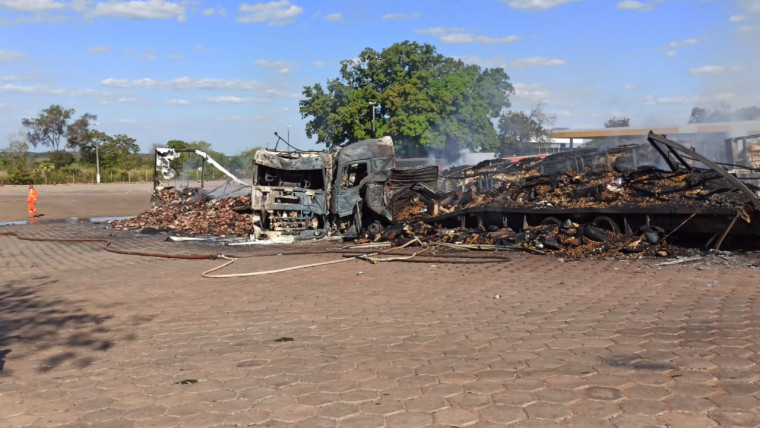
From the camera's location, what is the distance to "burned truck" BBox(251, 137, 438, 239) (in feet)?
55.0

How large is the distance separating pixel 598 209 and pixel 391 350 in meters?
8.27

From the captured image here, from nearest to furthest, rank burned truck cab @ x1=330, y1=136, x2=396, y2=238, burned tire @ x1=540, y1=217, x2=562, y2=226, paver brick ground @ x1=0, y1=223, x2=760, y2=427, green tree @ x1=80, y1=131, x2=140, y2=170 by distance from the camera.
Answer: paver brick ground @ x1=0, y1=223, x2=760, y2=427 → burned tire @ x1=540, y1=217, x2=562, y2=226 → burned truck cab @ x1=330, y1=136, x2=396, y2=238 → green tree @ x1=80, y1=131, x2=140, y2=170

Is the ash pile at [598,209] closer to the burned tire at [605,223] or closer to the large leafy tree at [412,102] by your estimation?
the burned tire at [605,223]

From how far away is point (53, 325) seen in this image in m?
7.05

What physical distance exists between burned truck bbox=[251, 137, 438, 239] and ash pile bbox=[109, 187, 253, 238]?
6.65 ft

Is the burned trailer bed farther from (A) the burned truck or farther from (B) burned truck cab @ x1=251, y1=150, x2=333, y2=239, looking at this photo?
(B) burned truck cab @ x1=251, y1=150, x2=333, y2=239

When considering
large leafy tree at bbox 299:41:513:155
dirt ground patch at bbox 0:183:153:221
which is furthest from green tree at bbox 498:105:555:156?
dirt ground patch at bbox 0:183:153:221

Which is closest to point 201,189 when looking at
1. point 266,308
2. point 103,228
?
point 103,228

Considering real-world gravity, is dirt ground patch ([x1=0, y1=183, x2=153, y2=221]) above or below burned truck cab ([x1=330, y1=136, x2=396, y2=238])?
below

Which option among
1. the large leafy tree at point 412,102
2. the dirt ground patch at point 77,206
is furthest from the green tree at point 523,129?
the dirt ground patch at point 77,206

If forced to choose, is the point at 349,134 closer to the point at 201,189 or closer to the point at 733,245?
the point at 201,189

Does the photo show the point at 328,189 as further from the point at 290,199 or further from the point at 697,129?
the point at 697,129

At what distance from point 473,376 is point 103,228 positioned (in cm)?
2083

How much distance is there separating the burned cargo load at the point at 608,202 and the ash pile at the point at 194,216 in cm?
695
